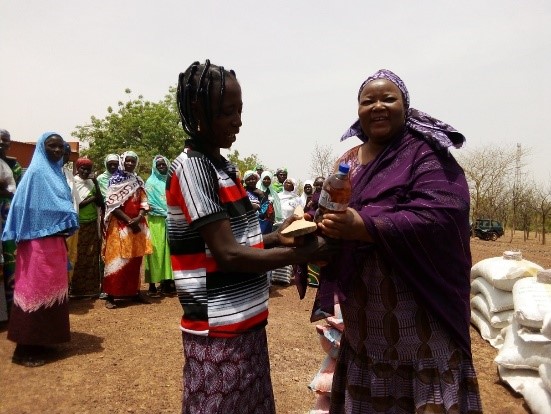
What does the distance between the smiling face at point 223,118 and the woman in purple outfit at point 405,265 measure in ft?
1.52

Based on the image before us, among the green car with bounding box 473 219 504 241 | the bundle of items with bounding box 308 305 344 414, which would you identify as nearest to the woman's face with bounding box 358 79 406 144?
the bundle of items with bounding box 308 305 344 414

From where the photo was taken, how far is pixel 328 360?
297 cm

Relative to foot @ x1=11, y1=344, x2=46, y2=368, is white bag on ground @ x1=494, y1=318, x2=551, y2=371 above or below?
above

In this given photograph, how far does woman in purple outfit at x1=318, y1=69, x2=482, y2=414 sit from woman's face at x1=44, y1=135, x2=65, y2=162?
3.15 m

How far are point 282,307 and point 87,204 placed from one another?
3050 millimetres

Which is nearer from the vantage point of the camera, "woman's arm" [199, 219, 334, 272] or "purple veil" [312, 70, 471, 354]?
"woman's arm" [199, 219, 334, 272]

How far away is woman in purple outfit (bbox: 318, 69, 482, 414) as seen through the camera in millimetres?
1676

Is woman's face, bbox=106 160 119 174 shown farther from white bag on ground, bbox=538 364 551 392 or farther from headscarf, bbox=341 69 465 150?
white bag on ground, bbox=538 364 551 392

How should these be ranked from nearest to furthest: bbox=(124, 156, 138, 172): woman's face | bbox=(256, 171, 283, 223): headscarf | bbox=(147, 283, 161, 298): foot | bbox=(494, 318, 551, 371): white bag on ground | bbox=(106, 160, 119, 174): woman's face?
bbox=(494, 318, 551, 371): white bag on ground, bbox=(124, 156, 138, 172): woman's face, bbox=(106, 160, 119, 174): woman's face, bbox=(147, 283, 161, 298): foot, bbox=(256, 171, 283, 223): headscarf

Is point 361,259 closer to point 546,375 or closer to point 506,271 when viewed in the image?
point 546,375

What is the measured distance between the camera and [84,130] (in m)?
27.5

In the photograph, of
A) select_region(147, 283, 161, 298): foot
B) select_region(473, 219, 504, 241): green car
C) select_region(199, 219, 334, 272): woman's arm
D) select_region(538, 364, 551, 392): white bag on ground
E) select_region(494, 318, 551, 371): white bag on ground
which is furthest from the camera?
select_region(473, 219, 504, 241): green car

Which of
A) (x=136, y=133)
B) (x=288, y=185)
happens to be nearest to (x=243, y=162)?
(x=136, y=133)

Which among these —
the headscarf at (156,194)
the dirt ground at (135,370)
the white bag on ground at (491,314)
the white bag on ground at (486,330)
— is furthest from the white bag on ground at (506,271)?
the headscarf at (156,194)
